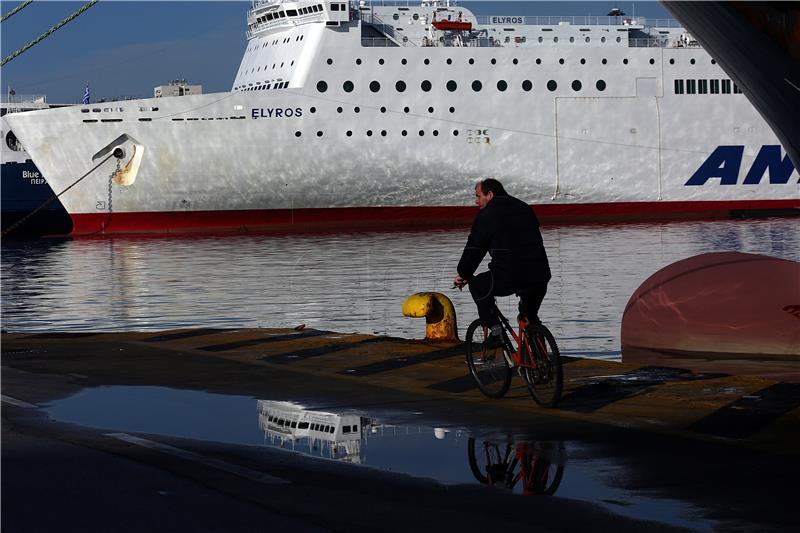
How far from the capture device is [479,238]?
10.0m

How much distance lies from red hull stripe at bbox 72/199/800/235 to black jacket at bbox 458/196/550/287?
41796 millimetres

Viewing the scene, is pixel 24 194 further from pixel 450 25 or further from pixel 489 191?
pixel 489 191

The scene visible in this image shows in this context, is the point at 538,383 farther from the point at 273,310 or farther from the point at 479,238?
the point at 273,310

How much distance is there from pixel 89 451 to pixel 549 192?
155 feet

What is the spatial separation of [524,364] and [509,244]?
92 cm

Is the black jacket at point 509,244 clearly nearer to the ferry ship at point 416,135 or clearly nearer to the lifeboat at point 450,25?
the ferry ship at point 416,135

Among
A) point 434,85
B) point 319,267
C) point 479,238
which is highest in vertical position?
point 434,85

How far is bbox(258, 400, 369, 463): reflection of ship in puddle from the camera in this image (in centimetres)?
827

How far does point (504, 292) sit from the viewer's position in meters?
9.93

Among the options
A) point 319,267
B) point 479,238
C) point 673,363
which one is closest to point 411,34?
point 319,267

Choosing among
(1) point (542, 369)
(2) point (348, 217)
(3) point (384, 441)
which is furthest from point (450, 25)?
(3) point (384, 441)

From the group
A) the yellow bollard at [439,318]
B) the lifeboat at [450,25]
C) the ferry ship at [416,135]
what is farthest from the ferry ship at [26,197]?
the yellow bollard at [439,318]

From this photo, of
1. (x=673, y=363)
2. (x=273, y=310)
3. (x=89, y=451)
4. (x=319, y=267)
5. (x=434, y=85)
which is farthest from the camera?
(x=434, y=85)

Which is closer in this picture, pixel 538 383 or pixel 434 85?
pixel 538 383
